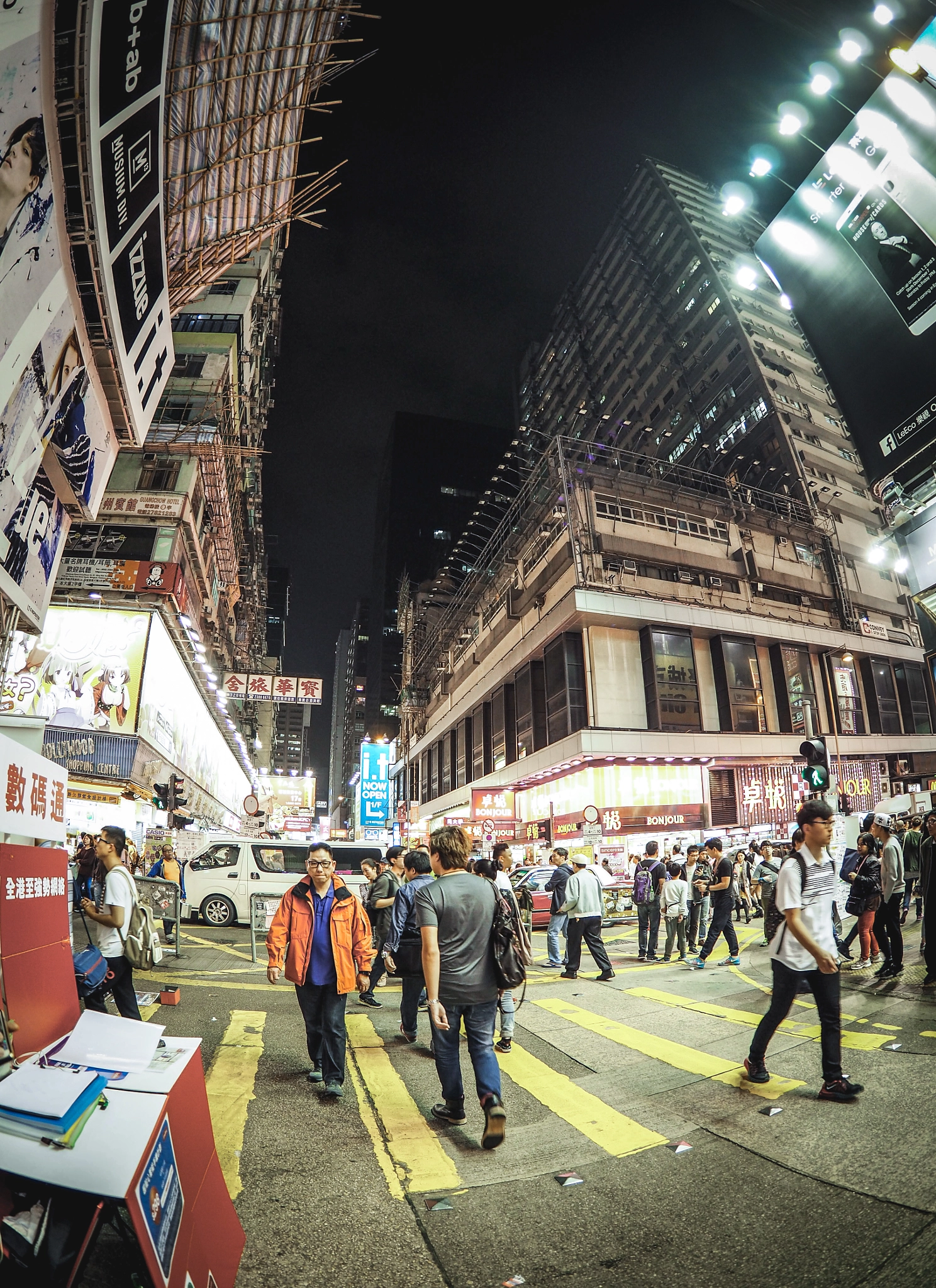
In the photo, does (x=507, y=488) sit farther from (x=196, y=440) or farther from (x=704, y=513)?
(x=196, y=440)

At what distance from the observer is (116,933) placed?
5570mm

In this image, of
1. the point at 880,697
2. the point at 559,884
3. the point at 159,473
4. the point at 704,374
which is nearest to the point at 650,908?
the point at 559,884

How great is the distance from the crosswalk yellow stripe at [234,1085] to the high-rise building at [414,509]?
120 m

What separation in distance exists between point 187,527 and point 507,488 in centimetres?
10579

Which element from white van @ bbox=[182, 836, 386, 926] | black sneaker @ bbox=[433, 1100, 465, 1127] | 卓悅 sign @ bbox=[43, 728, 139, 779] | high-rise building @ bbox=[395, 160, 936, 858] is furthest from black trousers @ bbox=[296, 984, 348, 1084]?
卓悅 sign @ bbox=[43, 728, 139, 779]

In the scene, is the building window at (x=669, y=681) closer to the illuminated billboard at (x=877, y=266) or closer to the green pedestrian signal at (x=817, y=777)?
the illuminated billboard at (x=877, y=266)

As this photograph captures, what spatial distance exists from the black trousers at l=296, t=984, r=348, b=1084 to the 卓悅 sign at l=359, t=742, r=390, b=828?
47690 millimetres

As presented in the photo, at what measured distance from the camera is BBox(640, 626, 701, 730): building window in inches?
1489

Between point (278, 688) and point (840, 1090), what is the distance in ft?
122

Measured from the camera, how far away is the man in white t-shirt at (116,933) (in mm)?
5461

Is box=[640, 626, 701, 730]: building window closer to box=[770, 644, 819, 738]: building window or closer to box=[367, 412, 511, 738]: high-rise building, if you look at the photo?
box=[770, 644, 819, 738]: building window

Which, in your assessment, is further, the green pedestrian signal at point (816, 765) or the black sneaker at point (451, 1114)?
the green pedestrian signal at point (816, 765)

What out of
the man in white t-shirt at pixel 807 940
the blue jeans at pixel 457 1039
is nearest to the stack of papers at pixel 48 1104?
the blue jeans at pixel 457 1039

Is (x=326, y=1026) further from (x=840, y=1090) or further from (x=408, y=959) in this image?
(x=840, y=1090)
